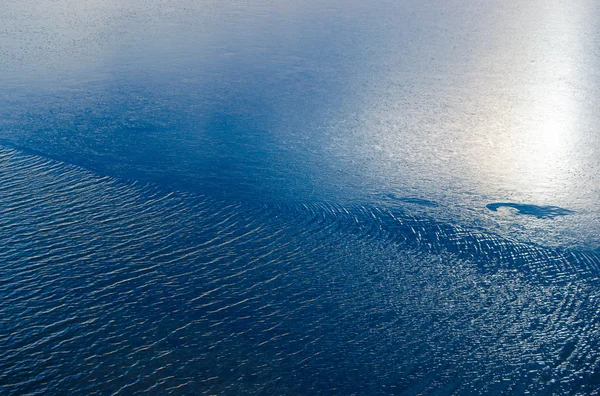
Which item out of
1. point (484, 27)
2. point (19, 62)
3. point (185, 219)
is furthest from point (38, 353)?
point (484, 27)

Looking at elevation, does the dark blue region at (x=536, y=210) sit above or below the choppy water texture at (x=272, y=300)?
above

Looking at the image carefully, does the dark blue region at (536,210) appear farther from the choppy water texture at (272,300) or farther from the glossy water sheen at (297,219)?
the choppy water texture at (272,300)

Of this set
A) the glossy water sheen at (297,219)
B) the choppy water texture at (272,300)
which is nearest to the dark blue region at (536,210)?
the glossy water sheen at (297,219)

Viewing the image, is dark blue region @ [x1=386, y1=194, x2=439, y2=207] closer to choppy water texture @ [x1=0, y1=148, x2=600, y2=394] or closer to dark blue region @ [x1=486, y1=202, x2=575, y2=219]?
choppy water texture @ [x1=0, y1=148, x2=600, y2=394]

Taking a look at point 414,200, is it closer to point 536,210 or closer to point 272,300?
point 536,210

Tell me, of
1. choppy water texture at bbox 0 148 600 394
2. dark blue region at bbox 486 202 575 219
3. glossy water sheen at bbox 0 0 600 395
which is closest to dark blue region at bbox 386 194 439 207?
glossy water sheen at bbox 0 0 600 395

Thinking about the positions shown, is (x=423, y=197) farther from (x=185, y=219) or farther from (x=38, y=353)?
(x=38, y=353)

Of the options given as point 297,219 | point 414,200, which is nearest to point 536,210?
point 414,200
